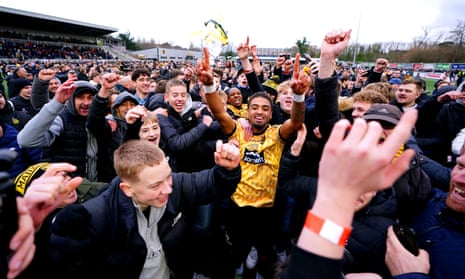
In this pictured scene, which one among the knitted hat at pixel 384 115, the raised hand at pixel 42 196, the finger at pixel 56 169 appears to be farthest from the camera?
the knitted hat at pixel 384 115

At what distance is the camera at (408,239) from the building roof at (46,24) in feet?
144

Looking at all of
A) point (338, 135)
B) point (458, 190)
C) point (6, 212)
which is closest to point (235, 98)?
point (458, 190)

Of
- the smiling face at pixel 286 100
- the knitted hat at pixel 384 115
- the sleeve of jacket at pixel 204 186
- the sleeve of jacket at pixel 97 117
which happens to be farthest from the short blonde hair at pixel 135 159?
the smiling face at pixel 286 100

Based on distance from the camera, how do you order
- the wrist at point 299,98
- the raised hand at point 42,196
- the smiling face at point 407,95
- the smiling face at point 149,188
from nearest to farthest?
the raised hand at point 42,196
the smiling face at point 149,188
the wrist at point 299,98
the smiling face at point 407,95

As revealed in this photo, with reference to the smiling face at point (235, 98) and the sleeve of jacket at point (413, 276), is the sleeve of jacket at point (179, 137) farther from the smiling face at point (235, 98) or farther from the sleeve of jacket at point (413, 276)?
the sleeve of jacket at point (413, 276)

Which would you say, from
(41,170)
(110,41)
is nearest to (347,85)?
(41,170)

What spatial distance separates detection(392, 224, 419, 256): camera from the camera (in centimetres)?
145

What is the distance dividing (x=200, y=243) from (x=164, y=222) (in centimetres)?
145

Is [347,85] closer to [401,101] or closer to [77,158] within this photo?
[401,101]

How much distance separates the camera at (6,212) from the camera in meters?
0.74

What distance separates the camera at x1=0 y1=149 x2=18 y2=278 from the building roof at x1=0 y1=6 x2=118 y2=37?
43.0 meters

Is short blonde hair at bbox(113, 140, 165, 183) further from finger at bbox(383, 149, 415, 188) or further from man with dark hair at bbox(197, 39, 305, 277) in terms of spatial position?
finger at bbox(383, 149, 415, 188)

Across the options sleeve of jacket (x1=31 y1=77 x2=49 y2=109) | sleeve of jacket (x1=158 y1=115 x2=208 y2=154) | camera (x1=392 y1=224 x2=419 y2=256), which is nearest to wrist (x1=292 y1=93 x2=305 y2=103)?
sleeve of jacket (x1=158 y1=115 x2=208 y2=154)

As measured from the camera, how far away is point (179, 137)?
3111 millimetres
